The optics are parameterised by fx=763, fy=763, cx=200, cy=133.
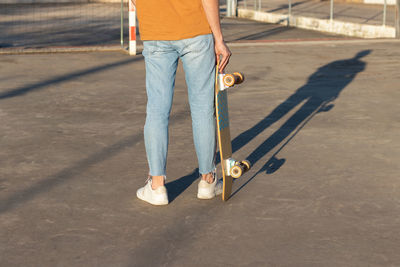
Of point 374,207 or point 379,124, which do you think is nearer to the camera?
point 374,207

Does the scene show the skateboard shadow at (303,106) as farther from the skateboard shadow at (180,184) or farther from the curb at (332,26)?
the curb at (332,26)

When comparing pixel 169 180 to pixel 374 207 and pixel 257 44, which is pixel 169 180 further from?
pixel 257 44

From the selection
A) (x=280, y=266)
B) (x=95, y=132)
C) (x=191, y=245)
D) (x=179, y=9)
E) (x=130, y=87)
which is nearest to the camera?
(x=280, y=266)

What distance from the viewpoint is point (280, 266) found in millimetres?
3766

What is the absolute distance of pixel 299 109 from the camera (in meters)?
8.20

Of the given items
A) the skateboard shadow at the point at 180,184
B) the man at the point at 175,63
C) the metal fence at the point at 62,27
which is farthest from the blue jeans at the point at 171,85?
the metal fence at the point at 62,27

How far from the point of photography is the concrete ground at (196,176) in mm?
4027

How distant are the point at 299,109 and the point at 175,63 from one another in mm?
3592

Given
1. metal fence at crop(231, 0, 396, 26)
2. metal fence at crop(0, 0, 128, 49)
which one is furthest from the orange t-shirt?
metal fence at crop(231, 0, 396, 26)

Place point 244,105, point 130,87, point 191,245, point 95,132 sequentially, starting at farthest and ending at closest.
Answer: point 130,87 → point 244,105 → point 95,132 → point 191,245

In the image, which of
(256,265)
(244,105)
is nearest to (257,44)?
(244,105)

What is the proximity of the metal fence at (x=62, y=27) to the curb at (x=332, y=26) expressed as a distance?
4.53m

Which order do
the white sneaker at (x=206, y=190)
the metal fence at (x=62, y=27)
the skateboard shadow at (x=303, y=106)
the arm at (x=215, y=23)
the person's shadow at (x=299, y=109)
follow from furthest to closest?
the metal fence at (x=62, y=27) → the skateboard shadow at (x=303, y=106) → the person's shadow at (x=299, y=109) → the white sneaker at (x=206, y=190) → the arm at (x=215, y=23)

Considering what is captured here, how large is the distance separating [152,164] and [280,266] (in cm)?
136
